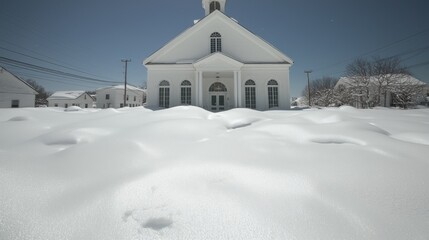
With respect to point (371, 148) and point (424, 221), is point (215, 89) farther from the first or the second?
point (424, 221)

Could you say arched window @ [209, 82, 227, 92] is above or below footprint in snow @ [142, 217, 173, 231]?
above

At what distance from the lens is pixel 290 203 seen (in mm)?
1516

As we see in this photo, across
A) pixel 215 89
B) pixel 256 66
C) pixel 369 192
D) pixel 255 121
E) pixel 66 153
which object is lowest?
pixel 369 192

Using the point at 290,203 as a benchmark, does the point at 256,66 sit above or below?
above

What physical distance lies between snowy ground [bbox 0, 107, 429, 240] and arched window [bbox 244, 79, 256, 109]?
484 inches

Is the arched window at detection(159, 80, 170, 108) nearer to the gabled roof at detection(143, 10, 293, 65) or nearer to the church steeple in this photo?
the gabled roof at detection(143, 10, 293, 65)

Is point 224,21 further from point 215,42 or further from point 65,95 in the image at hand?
point 65,95

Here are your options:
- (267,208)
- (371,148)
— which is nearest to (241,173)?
(267,208)

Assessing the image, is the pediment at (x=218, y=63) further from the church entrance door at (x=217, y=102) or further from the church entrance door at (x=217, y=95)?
the church entrance door at (x=217, y=102)

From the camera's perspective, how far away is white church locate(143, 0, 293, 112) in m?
14.7

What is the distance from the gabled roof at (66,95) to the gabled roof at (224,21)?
5305 centimetres

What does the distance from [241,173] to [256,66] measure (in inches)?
557

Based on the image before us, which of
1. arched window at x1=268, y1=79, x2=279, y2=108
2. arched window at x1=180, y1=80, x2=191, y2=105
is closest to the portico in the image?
arched window at x1=180, y1=80, x2=191, y2=105

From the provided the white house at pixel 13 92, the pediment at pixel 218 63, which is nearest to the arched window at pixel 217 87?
the pediment at pixel 218 63
